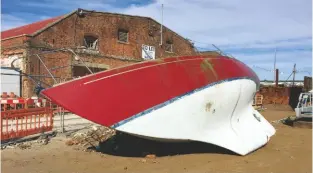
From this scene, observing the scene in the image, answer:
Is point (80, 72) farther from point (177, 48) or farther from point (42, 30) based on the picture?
point (177, 48)

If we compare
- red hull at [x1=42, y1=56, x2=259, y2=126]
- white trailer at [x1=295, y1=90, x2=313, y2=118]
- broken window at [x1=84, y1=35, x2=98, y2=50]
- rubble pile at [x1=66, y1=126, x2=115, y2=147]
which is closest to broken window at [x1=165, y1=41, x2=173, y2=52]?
broken window at [x1=84, y1=35, x2=98, y2=50]

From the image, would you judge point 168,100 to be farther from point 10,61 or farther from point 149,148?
point 10,61

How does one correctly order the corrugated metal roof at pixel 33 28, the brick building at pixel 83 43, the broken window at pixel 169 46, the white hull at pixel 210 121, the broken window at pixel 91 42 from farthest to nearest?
the broken window at pixel 169 46 < the broken window at pixel 91 42 < the corrugated metal roof at pixel 33 28 < the brick building at pixel 83 43 < the white hull at pixel 210 121

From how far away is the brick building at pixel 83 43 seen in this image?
1834 centimetres

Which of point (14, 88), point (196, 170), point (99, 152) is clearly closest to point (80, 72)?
point (14, 88)

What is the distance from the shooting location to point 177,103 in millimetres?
6801

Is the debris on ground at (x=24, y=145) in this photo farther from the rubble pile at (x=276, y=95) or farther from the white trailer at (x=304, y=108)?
the rubble pile at (x=276, y=95)

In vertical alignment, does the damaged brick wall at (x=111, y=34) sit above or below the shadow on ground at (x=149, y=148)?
above

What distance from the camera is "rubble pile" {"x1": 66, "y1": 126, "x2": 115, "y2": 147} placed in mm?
8586

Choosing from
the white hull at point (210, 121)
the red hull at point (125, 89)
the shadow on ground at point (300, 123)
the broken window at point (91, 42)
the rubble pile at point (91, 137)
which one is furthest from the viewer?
the broken window at point (91, 42)

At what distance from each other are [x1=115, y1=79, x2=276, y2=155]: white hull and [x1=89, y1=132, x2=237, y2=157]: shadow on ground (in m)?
0.41

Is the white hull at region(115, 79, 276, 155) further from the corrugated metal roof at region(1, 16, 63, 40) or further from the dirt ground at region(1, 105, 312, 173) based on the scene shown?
the corrugated metal roof at region(1, 16, 63, 40)

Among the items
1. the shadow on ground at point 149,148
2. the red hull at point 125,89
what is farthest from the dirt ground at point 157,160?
the red hull at point 125,89

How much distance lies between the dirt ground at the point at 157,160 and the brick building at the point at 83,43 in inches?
332
